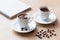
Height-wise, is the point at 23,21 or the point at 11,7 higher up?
the point at 11,7

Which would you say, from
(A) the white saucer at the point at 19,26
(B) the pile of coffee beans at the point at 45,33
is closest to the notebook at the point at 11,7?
(A) the white saucer at the point at 19,26

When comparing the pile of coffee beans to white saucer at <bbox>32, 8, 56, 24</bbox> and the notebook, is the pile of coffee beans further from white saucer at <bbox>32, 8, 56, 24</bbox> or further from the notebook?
the notebook

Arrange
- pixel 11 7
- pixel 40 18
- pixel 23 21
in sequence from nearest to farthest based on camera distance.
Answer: pixel 23 21
pixel 40 18
pixel 11 7

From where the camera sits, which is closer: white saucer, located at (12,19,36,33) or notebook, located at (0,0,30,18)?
white saucer, located at (12,19,36,33)

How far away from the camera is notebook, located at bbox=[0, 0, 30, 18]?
131cm

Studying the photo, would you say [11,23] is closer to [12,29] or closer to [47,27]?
[12,29]

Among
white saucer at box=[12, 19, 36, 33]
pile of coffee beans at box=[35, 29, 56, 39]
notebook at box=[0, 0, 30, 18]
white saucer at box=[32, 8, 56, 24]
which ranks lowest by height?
pile of coffee beans at box=[35, 29, 56, 39]

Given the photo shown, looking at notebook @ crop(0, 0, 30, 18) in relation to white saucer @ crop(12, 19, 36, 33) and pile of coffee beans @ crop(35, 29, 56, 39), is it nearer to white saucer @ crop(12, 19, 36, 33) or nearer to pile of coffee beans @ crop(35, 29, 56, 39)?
white saucer @ crop(12, 19, 36, 33)

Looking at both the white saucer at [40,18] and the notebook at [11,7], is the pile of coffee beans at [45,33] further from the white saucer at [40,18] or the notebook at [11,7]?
the notebook at [11,7]

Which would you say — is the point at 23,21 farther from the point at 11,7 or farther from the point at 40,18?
the point at 11,7

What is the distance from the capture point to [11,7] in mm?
1383

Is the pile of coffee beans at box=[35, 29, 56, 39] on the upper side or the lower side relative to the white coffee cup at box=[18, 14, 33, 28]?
lower

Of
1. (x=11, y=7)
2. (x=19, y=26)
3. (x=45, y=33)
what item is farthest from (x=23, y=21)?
(x=11, y=7)

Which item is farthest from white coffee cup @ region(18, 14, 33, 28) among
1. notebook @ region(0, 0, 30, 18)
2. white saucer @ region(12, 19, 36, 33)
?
notebook @ region(0, 0, 30, 18)
